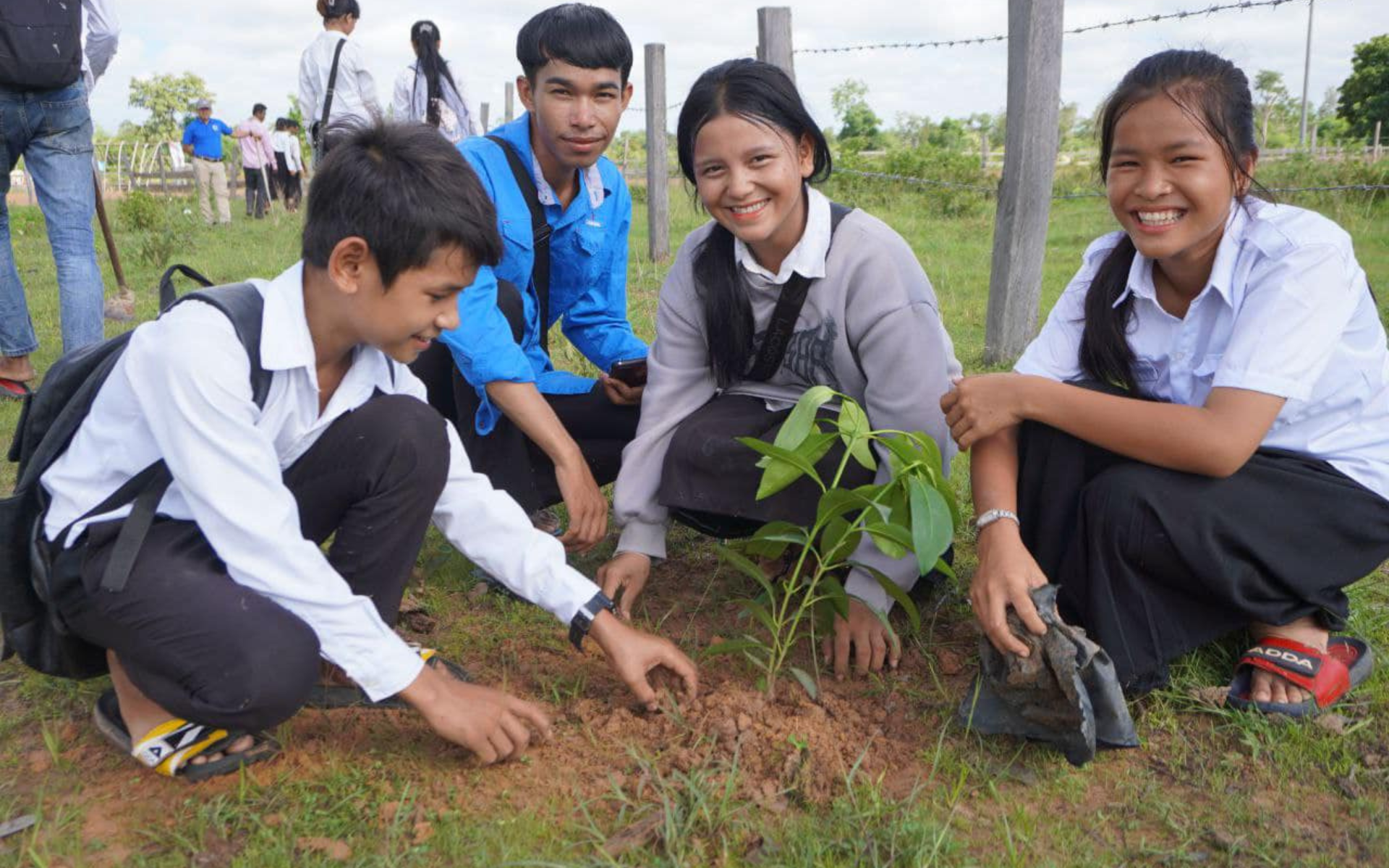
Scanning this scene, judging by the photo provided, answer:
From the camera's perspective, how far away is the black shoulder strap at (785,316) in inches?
91.0

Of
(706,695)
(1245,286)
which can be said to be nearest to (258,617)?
(706,695)

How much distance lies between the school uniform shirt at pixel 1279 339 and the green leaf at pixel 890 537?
0.54 m

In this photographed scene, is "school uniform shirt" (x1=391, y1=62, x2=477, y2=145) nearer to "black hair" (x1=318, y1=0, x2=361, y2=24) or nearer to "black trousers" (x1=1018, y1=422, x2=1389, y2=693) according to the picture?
"black hair" (x1=318, y1=0, x2=361, y2=24)

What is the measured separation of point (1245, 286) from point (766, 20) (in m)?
3.55

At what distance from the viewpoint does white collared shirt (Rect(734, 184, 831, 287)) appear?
89.9 inches

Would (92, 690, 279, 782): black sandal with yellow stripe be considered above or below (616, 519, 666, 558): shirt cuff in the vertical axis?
below

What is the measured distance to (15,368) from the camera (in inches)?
168

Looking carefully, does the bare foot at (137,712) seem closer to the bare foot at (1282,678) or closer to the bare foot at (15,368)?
the bare foot at (1282,678)

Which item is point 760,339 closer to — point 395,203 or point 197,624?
point 395,203

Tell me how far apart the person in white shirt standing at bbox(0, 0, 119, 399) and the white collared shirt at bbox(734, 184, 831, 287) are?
2.75 metres

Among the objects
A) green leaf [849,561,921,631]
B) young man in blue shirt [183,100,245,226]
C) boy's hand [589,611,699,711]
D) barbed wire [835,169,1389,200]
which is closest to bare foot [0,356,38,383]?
boy's hand [589,611,699,711]

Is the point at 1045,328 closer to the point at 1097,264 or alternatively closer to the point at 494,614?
the point at 1097,264

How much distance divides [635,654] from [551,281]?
138 centimetres

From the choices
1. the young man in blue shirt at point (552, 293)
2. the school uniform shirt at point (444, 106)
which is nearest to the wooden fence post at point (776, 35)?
the school uniform shirt at point (444, 106)
